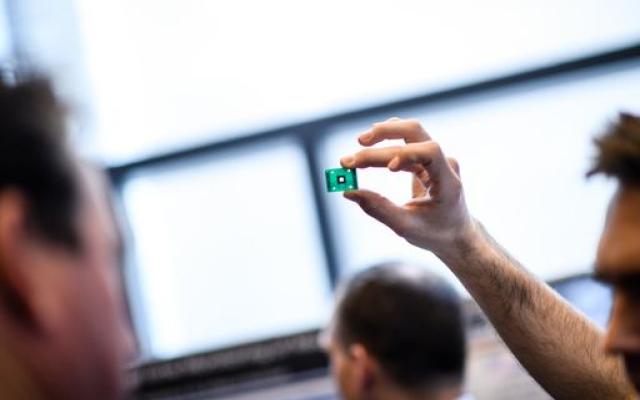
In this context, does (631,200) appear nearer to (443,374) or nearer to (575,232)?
(443,374)

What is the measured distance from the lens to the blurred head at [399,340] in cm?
216

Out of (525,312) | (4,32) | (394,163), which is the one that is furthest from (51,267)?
(4,32)

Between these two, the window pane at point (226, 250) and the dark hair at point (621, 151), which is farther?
the window pane at point (226, 250)

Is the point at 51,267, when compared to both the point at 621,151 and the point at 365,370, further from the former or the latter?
the point at 365,370

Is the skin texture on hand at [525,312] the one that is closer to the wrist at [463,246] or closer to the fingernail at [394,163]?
the wrist at [463,246]

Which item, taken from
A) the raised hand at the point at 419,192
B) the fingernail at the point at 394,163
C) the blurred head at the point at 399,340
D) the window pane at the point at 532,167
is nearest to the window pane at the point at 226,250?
the window pane at the point at 532,167

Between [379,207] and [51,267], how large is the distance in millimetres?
837

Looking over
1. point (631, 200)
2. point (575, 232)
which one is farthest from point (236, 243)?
point (631, 200)

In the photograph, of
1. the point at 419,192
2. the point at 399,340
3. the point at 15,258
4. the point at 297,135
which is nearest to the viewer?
the point at 15,258

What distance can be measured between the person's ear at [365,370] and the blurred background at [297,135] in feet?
3.13

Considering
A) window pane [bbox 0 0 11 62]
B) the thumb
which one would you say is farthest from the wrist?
window pane [bbox 0 0 11 62]

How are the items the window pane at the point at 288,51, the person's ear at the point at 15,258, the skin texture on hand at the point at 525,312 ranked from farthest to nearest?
the window pane at the point at 288,51
the skin texture on hand at the point at 525,312
the person's ear at the point at 15,258

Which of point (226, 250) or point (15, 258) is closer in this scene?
point (15, 258)

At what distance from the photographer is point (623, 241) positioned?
1452mm
